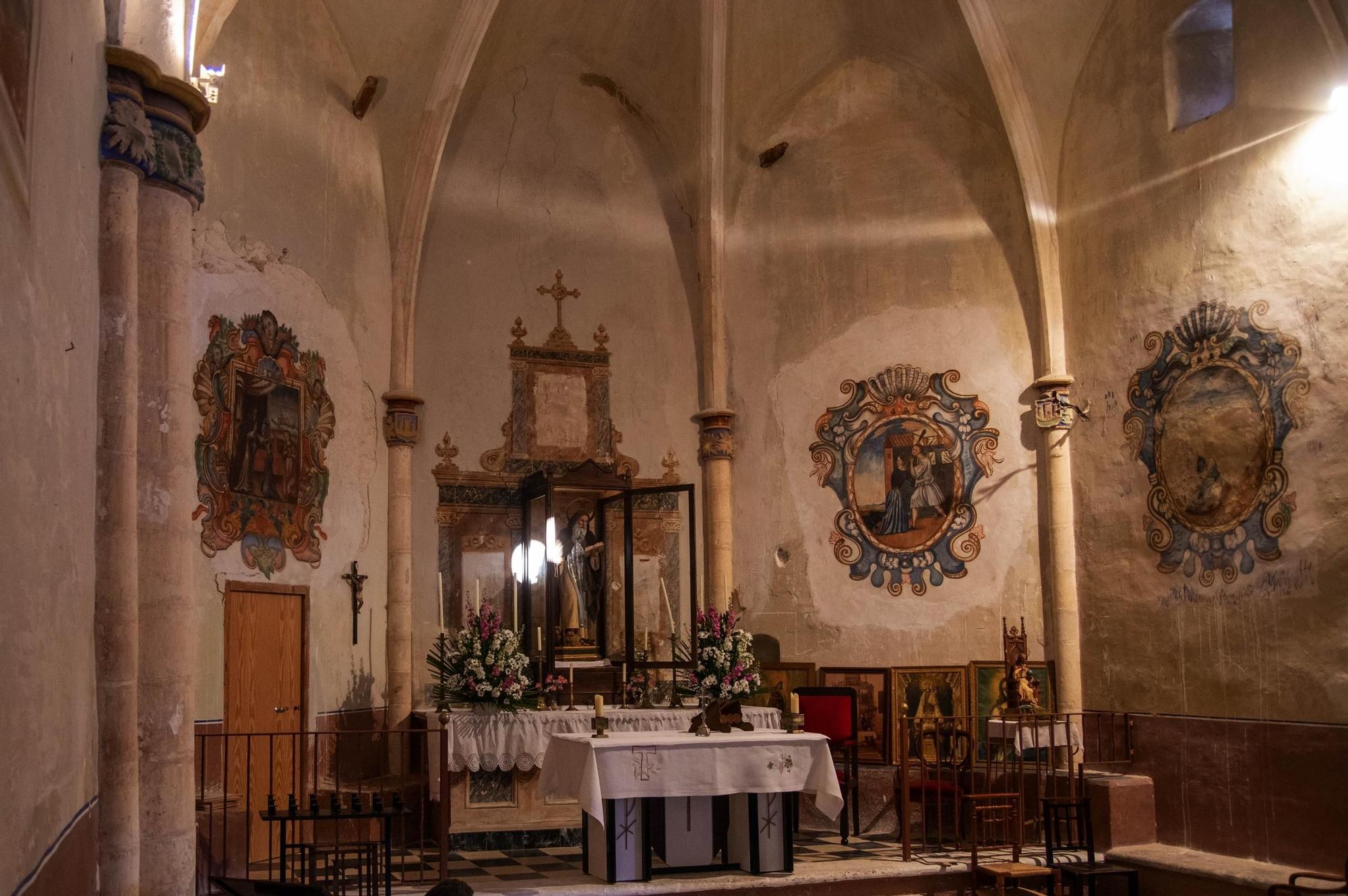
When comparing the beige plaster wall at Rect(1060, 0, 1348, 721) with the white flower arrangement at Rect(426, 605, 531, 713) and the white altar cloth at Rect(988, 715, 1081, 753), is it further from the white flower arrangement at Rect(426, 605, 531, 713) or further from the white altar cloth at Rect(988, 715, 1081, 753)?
the white flower arrangement at Rect(426, 605, 531, 713)

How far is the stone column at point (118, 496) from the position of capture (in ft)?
21.3

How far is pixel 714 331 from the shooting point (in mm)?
14156

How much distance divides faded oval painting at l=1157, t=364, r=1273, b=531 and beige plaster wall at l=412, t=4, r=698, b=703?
5048 millimetres

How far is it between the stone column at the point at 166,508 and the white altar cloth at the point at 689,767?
2.75m

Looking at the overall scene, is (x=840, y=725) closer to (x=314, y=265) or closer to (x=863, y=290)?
(x=863, y=290)

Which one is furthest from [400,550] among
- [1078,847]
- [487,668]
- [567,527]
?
[1078,847]

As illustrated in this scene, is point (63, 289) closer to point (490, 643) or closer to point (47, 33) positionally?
point (47, 33)

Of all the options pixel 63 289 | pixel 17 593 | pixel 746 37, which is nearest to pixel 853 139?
pixel 746 37

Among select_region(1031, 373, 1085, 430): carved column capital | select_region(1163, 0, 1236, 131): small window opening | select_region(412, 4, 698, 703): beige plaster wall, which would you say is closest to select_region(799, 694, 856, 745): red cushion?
select_region(412, 4, 698, 703): beige plaster wall

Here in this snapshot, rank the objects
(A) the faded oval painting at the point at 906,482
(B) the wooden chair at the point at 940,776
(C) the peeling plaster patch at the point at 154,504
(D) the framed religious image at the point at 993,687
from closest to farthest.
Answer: (C) the peeling plaster patch at the point at 154,504 < (B) the wooden chair at the point at 940,776 < (D) the framed religious image at the point at 993,687 < (A) the faded oval painting at the point at 906,482

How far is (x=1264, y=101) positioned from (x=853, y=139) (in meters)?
4.63

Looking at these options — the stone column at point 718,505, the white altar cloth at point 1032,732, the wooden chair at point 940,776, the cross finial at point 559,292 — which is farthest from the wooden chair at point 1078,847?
the cross finial at point 559,292

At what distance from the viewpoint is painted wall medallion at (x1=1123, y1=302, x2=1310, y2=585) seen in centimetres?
1033

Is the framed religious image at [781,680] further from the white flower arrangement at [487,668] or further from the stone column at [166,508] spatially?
the stone column at [166,508]
